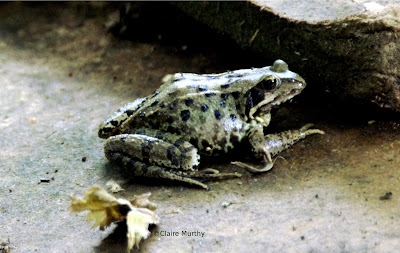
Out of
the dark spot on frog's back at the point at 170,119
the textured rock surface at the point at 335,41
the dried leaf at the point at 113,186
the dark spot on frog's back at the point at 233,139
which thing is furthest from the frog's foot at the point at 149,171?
the textured rock surface at the point at 335,41

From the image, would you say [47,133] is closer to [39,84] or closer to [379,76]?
[39,84]

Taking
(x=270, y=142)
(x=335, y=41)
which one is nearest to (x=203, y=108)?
(x=270, y=142)

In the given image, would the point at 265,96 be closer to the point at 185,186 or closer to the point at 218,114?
the point at 218,114

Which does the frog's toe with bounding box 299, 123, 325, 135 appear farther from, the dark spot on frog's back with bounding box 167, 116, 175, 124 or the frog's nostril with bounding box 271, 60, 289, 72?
the dark spot on frog's back with bounding box 167, 116, 175, 124

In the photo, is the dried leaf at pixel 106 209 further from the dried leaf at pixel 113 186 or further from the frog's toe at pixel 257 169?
the frog's toe at pixel 257 169

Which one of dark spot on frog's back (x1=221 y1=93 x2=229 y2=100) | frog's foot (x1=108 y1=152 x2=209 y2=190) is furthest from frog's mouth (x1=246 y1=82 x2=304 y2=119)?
frog's foot (x1=108 y1=152 x2=209 y2=190)

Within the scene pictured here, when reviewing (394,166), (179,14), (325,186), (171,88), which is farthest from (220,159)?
(179,14)
